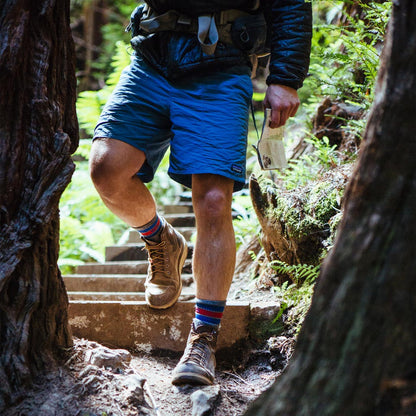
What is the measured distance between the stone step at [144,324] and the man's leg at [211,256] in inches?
15.4

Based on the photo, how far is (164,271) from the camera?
2922 millimetres

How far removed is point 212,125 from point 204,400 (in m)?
1.36

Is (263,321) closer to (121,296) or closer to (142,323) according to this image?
(142,323)

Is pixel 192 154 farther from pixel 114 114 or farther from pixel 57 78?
pixel 57 78

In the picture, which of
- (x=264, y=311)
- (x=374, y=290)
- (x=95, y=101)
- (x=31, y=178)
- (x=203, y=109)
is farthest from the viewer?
(x=95, y=101)

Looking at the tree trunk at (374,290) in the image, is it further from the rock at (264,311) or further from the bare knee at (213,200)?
the rock at (264,311)

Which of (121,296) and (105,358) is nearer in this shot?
(105,358)

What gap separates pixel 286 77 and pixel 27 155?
1461mm

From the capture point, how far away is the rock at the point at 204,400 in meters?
1.94

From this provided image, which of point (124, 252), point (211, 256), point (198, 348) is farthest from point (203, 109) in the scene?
point (124, 252)

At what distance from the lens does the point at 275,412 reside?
1.13 m

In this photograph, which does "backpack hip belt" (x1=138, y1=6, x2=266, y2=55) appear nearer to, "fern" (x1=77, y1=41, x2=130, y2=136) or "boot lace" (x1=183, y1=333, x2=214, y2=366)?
"boot lace" (x1=183, y1=333, x2=214, y2=366)

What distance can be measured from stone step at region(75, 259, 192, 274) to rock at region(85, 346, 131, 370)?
2496 mm

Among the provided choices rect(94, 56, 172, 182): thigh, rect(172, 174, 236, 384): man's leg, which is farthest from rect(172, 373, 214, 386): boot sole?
rect(94, 56, 172, 182): thigh
